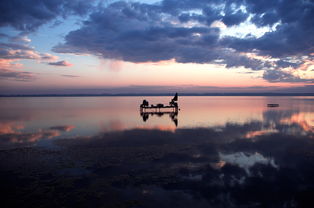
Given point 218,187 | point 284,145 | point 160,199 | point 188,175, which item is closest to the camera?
point 160,199

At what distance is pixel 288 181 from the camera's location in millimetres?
10227

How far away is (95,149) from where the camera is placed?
1609 centimetres

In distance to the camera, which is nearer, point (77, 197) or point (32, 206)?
point (32, 206)

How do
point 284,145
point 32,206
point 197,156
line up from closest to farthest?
point 32,206, point 197,156, point 284,145

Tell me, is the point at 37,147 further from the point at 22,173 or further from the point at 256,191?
the point at 256,191

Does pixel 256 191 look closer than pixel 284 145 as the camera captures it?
Yes

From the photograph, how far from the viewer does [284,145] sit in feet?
56.7

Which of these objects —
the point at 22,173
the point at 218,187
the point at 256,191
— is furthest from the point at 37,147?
the point at 256,191

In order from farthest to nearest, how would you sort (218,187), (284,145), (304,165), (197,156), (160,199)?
(284,145) < (197,156) < (304,165) < (218,187) < (160,199)

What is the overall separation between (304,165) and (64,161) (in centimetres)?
1305

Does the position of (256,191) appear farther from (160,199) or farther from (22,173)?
(22,173)

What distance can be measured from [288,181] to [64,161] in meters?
11.3

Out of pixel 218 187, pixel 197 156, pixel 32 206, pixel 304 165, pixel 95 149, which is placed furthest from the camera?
pixel 95 149

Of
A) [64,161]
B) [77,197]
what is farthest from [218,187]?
[64,161]
